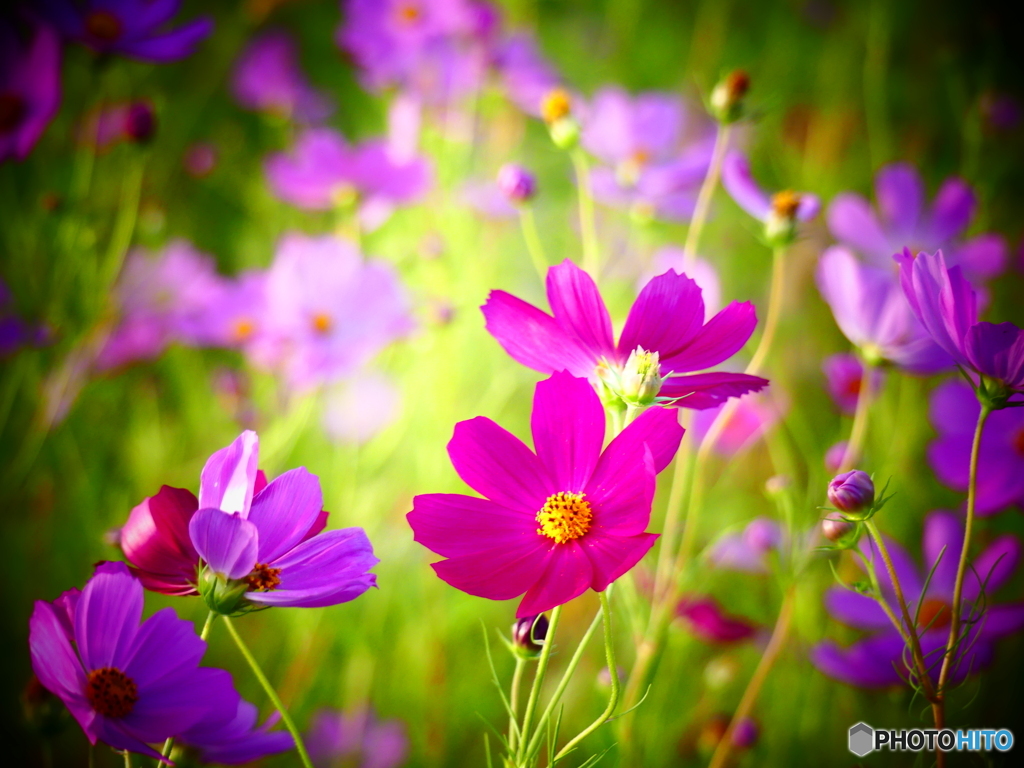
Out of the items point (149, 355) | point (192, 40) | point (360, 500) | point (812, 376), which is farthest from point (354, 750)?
point (812, 376)

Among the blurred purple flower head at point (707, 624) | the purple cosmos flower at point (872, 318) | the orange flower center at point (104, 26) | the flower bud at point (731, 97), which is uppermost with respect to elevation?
the orange flower center at point (104, 26)

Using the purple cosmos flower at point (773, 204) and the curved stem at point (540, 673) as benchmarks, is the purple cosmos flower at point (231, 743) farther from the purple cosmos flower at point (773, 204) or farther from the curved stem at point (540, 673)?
the purple cosmos flower at point (773, 204)

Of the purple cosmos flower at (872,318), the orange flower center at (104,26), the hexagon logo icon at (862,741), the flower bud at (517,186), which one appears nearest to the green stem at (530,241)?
the flower bud at (517,186)

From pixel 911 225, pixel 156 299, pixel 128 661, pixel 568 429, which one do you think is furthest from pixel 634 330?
pixel 156 299

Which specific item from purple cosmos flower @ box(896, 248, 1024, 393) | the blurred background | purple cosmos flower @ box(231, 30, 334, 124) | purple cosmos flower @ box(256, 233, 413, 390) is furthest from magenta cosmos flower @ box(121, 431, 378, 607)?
purple cosmos flower @ box(231, 30, 334, 124)

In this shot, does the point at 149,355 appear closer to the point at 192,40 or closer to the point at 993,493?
the point at 192,40

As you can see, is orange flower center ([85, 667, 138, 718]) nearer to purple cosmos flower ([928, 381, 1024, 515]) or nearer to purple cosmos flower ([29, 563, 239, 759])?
purple cosmos flower ([29, 563, 239, 759])

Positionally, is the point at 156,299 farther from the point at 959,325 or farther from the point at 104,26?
the point at 959,325
